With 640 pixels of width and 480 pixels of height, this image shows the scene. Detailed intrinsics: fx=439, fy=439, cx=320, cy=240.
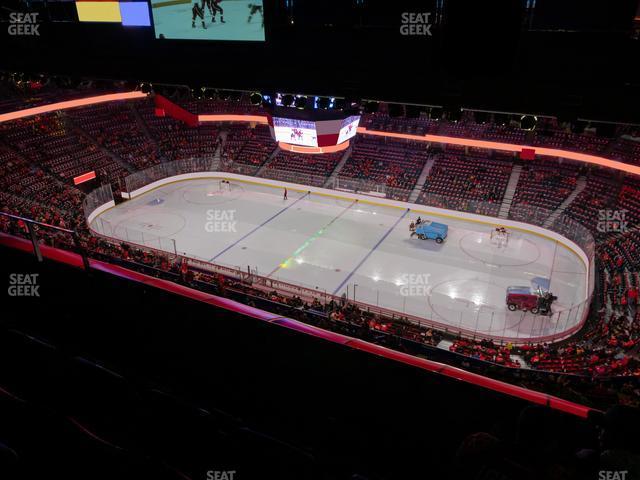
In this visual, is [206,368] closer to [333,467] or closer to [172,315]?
[172,315]

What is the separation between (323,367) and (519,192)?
76.5ft

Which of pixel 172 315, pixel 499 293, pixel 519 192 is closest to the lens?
pixel 172 315

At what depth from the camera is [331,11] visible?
7.76 meters

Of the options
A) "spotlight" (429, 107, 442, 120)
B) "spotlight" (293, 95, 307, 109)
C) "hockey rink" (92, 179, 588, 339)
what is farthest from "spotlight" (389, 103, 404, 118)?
"hockey rink" (92, 179, 588, 339)

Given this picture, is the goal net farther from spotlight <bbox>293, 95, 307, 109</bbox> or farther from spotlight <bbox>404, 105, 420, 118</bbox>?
spotlight <bbox>404, 105, 420, 118</bbox>

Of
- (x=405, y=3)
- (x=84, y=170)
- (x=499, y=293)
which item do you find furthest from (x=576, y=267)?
(x=84, y=170)

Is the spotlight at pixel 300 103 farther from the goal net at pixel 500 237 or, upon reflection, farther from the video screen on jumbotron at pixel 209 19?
the goal net at pixel 500 237

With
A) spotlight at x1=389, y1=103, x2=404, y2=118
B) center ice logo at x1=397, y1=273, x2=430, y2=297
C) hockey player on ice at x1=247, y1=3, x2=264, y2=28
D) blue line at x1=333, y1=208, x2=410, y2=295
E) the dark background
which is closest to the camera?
the dark background

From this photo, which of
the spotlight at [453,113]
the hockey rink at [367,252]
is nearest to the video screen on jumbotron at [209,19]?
the spotlight at [453,113]

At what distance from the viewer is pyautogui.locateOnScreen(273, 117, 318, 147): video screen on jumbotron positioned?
16562mm

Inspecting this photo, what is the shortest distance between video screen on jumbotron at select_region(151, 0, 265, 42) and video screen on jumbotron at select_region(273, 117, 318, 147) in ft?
24.7

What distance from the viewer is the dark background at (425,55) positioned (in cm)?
602

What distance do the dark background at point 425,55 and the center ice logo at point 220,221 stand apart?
1246cm

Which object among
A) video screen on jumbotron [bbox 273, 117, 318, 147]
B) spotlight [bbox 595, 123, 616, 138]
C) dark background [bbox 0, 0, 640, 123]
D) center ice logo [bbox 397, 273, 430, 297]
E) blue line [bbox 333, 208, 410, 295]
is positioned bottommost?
center ice logo [bbox 397, 273, 430, 297]
